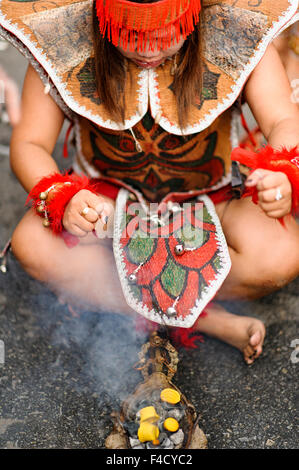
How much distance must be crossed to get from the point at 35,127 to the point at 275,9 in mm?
619

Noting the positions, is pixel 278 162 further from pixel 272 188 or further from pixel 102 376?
pixel 102 376

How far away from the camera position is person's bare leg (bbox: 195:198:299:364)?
117cm

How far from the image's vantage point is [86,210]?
1.06 metres

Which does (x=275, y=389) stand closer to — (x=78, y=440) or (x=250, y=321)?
(x=250, y=321)

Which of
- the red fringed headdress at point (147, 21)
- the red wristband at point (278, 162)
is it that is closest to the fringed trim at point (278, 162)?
the red wristband at point (278, 162)

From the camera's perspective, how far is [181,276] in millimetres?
1098

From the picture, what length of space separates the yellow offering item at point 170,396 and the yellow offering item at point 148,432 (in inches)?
2.4

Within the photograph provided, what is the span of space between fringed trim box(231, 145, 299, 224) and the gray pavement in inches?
15.6

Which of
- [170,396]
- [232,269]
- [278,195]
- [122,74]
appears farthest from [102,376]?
[122,74]

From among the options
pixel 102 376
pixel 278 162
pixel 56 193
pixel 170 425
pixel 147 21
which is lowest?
pixel 102 376

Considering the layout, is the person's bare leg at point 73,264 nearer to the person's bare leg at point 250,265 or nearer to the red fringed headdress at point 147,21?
the person's bare leg at point 250,265

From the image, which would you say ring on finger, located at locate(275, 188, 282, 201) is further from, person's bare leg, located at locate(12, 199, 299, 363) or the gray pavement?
the gray pavement

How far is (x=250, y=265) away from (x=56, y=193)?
0.47 m
